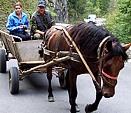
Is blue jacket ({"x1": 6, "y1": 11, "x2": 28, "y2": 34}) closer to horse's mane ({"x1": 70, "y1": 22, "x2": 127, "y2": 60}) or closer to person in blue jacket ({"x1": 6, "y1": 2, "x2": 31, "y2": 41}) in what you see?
person in blue jacket ({"x1": 6, "y1": 2, "x2": 31, "y2": 41})

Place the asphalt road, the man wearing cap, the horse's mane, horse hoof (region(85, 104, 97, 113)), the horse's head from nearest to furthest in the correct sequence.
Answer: the horse's head
the horse's mane
horse hoof (region(85, 104, 97, 113))
the asphalt road
the man wearing cap

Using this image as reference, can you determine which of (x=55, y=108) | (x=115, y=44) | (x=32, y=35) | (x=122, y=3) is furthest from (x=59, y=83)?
(x=122, y=3)

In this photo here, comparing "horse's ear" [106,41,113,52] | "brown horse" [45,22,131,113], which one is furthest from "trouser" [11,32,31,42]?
"horse's ear" [106,41,113,52]

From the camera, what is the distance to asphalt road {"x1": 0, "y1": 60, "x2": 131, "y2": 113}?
6184mm

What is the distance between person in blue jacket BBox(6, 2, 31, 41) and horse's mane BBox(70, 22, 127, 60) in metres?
2.98

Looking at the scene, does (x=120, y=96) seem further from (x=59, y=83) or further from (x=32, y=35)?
(x=32, y=35)

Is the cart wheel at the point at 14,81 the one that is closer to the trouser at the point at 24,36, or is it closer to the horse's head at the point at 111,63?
the trouser at the point at 24,36

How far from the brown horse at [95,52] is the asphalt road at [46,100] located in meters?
0.62

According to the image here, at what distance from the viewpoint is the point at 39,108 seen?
6230 mm

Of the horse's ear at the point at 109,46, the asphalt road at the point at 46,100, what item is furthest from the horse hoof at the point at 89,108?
the horse's ear at the point at 109,46

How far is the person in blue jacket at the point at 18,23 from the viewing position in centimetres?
827

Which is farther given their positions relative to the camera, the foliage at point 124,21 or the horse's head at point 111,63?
the foliage at point 124,21

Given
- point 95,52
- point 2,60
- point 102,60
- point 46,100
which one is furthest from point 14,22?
point 102,60

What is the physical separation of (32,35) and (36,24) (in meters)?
0.55
